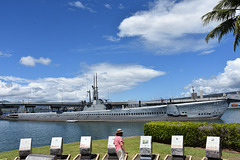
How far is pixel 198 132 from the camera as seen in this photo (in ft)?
42.8

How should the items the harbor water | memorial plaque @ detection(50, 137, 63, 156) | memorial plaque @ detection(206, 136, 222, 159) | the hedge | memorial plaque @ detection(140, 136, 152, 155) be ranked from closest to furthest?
memorial plaque @ detection(206, 136, 222, 159), memorial plaque @ detection(140, 136, 152, 155), memorial plaque @ detection(50, 137, 63, 156), the hedge, the harbor water

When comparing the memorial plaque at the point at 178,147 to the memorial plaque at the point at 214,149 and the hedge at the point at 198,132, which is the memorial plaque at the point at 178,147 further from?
the hedge at the point at 198,132

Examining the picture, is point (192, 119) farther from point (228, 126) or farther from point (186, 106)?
point (228, 126)

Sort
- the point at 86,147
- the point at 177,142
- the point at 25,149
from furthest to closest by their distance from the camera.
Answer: the point at 25,149 → the point at 86,147 → the point at 177,142

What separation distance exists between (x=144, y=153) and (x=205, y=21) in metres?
9.64

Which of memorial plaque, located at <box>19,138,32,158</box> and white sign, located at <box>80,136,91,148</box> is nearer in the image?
white sign, located at <box>80,136,91,148</box>

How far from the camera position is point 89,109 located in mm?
67562

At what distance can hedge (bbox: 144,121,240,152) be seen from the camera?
Answer: 11.9 metres

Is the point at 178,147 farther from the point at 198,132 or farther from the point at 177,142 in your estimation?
the point at 198,132

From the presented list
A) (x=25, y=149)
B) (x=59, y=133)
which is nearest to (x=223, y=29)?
(x=25, y=149)

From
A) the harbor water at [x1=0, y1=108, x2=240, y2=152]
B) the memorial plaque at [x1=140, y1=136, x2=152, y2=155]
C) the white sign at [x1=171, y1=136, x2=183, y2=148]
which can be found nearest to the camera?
the white sign at [x1=171, y1=136, x2=183, y2=148]

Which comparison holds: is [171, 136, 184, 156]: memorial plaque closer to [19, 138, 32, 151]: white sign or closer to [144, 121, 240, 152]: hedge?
[144, 121, 240, 152]: hedge

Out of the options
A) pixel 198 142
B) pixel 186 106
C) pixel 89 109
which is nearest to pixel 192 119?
pixel 186 106

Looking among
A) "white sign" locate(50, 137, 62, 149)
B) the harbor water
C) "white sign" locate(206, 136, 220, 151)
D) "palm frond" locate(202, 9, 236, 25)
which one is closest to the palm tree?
"palm frond" locate(202, 9, 236, 25)
